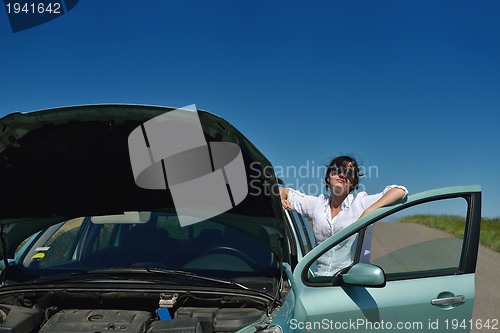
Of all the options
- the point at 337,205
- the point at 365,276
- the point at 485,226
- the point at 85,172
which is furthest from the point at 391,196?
the point at 485,226

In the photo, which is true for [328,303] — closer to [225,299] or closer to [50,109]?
[225,299]

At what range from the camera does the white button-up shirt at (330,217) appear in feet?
12.8

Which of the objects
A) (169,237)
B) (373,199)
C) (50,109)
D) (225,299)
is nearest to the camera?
(50,109)

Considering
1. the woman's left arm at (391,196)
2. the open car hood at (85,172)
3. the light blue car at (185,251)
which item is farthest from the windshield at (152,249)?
the woman's left arm at (391,196)

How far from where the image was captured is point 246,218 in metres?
3.96

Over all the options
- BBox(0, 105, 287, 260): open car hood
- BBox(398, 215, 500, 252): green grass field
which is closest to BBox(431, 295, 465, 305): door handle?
BBox(0, 105, 287, 260): open car hood

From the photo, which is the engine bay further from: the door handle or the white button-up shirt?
the door handle

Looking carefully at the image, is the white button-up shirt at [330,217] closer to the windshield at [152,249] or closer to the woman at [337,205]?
the woman at [337,205]

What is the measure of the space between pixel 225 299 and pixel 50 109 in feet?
5.23

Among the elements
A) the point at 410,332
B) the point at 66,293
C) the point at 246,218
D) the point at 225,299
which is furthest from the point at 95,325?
the point at 410,332

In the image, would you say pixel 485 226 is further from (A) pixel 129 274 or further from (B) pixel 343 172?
(A) pixel 129 274

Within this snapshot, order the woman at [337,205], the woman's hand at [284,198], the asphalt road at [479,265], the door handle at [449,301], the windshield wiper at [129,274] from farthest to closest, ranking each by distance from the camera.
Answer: the asphalt road at [479,265] → the woman's hand at [284,198] → the woman at [337,205] → the windshield wiper at [129,274] → the door handle at [449,301]

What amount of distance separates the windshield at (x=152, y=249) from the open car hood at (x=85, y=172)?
17cm

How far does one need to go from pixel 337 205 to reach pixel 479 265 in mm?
9295
